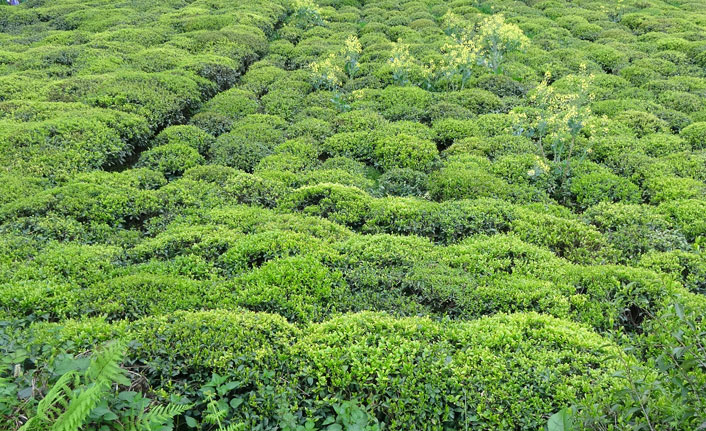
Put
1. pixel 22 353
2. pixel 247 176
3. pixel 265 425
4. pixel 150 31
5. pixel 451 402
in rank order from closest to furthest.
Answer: pixel 22 353, pixel 265 425, pixel 451 402, pixel 247 176, pixel 150 31

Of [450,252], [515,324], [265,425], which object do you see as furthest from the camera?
[450,252]

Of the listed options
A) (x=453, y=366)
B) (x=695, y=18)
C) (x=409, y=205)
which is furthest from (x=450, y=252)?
(x=695, y=18)

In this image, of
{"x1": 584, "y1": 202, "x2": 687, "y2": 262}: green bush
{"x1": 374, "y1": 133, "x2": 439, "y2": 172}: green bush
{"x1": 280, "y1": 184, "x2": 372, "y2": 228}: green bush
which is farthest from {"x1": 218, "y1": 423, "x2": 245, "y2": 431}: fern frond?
{"x1": 374, "y1": 133, "x2": 439, "y2": 172}: green bush

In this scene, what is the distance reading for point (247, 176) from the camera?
9.66 meters

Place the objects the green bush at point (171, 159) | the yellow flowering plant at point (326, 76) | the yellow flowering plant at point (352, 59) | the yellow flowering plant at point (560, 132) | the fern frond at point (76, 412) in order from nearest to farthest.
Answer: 1. the fern frond at point (76, 412)
2. the yellow flowering plant at point (560, 132)
3. the green bush at point (171, 159)
4. the yellow flowering plant at point (326, 76)
5. the yellow flowering plant at point (352, 59)

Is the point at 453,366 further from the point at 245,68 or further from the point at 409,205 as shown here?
the point at 245,68

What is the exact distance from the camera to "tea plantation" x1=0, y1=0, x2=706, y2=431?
4.28 m

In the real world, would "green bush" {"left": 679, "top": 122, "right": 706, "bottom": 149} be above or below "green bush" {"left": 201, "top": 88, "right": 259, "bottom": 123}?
below

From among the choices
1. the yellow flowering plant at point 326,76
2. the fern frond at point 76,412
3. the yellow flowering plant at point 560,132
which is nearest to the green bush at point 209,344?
the fern frond at point 76,412

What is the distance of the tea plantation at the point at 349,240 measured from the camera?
4.28 m

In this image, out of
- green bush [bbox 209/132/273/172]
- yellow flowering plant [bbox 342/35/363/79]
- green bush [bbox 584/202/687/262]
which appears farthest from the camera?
yellow flowering plant [bbox 342/35/363/79]

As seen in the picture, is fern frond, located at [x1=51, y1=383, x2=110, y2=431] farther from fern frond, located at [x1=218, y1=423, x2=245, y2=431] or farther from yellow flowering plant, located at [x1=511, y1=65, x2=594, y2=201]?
yellow flowering plant, located at [x1=511, y1=65, x2=594, y2=201]

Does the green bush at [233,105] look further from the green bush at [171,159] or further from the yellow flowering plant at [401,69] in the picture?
the yellow flowering plant at [401,69]

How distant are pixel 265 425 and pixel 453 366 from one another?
2075mm
